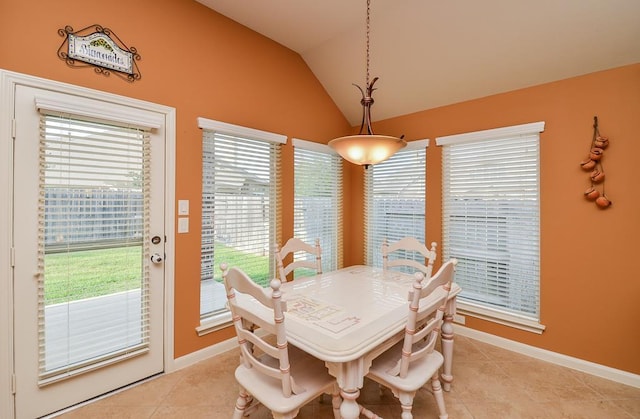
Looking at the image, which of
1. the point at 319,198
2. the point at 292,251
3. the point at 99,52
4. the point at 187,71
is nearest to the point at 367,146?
the point at 292,251

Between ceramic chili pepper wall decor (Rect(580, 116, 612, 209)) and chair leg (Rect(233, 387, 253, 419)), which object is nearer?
chair leg (Rect(233, 387, 253, 419))

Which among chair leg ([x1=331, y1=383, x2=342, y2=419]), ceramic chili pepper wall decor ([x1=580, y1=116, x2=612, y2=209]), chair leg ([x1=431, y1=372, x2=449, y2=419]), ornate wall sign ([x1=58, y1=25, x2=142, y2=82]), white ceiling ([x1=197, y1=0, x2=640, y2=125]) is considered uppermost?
white ceiling ([x1=197, y1=0, x2=640, y2=125])

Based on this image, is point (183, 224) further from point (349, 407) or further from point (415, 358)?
point (415, 358)

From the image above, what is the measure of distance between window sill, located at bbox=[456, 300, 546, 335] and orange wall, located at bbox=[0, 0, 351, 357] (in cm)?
202

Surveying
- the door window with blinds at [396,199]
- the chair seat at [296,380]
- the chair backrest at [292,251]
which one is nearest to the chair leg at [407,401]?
the chair seat at [296,380]

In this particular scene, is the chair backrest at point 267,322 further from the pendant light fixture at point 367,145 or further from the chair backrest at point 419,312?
the pendant light fixture at point 367,145

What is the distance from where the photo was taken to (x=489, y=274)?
110 inches

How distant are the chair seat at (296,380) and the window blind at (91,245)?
3.79ft

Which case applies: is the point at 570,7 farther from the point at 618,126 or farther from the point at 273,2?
the point at 273,2

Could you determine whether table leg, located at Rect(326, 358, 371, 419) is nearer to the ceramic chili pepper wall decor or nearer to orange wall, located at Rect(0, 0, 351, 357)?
orange wall, located at Rect(0, 0, 351, 357)

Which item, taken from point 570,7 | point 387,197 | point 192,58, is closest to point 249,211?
point 192,58

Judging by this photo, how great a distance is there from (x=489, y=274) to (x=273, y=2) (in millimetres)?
3229

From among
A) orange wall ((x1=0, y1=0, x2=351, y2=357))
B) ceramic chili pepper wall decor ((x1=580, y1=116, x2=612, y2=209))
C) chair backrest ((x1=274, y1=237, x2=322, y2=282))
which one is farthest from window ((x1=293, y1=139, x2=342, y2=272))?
ceramic chili pepper wall decor ((x1=580, y1=116, x2=612, y2=209))

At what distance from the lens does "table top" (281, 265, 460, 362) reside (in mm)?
1251
